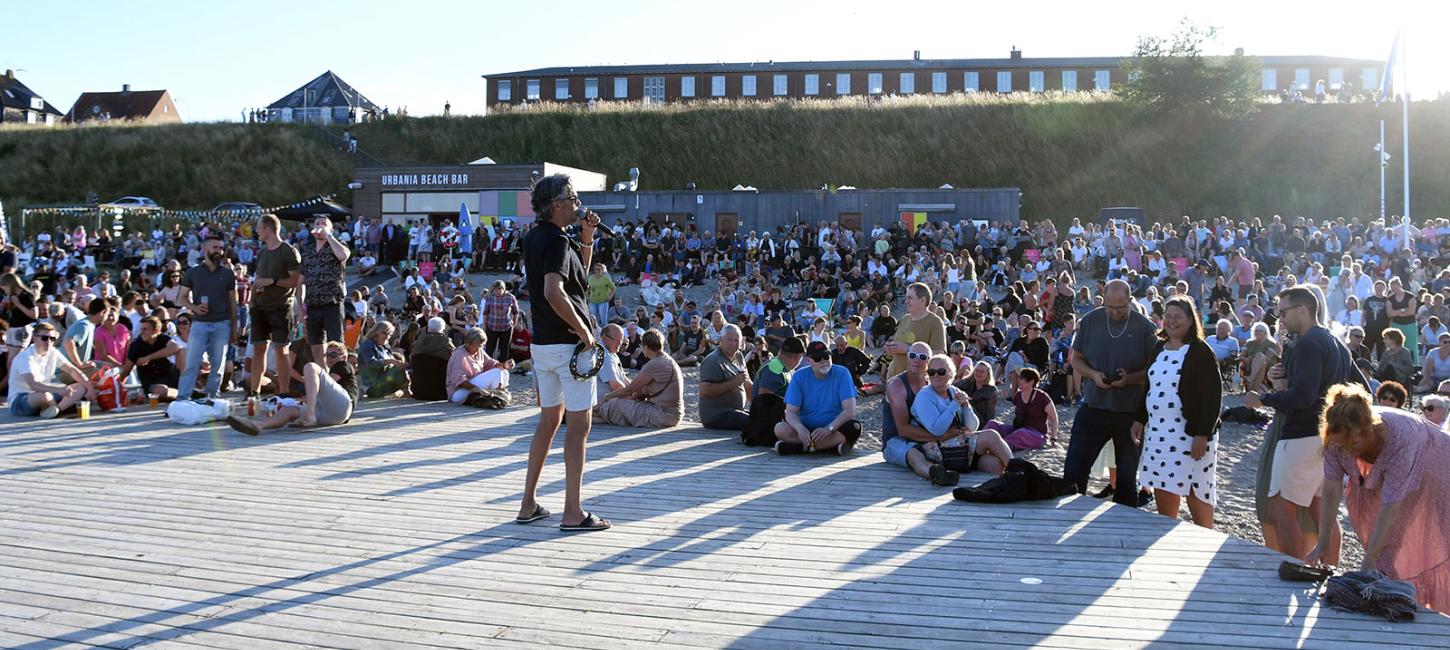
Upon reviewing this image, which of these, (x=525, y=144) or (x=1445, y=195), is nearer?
(x=1445, y=195)

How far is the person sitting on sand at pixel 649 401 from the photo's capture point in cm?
937

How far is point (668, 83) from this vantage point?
59.5 m

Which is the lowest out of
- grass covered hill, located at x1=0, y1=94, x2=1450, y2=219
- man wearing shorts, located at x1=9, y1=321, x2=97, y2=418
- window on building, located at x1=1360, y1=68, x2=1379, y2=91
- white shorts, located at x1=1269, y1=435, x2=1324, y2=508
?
white shorts, located at x1=1269, y1=435, x2=1324, y2=508

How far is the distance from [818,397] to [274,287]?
417cm

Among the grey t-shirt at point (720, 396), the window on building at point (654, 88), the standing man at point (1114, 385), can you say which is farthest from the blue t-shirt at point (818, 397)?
the window on building at point (654, 88)

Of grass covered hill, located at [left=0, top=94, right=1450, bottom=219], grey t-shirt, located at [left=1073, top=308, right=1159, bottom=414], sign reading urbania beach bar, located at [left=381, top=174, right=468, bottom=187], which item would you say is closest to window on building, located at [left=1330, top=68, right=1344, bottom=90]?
grass covered hill, located at [left=0, top=94, right=1450, bottom=219]

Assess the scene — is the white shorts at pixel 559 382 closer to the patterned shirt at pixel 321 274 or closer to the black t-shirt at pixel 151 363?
the patterned shirt at pixel 321 274

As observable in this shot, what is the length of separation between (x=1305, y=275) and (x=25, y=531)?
21.2m

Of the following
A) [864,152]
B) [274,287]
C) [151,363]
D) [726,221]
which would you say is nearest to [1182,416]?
[274,287]

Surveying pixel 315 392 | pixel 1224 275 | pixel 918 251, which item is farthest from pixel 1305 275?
pixel 315 392

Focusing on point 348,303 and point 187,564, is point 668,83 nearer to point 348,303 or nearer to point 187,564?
point 348,303

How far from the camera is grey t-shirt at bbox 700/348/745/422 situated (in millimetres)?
9391

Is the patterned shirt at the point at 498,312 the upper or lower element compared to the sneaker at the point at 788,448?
upper

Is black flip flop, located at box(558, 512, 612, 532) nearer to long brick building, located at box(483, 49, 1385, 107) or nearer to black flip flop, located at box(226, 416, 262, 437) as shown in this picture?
black flip flop, located at box(226, 416, 262, 437)
